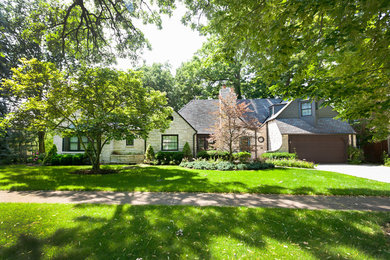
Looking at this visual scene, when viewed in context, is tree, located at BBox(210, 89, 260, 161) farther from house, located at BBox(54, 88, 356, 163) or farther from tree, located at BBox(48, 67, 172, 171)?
tree, located at BBox(48, 67, 172, 171)

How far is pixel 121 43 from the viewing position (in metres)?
11.6

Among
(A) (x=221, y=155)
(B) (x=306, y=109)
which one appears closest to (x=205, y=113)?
(A) (x=221, y=155)

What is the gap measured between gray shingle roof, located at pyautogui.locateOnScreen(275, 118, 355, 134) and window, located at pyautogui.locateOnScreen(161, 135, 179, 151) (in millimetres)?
11026

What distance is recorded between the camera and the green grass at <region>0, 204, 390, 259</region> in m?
2.99

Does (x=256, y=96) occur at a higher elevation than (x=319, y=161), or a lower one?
higher

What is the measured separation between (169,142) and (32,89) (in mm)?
11576

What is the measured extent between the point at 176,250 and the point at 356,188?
8.06 metres

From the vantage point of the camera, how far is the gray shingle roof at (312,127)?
1856 cm

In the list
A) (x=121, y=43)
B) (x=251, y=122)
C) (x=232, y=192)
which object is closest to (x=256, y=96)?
(x=251, y=122)

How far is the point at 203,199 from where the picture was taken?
586 cm

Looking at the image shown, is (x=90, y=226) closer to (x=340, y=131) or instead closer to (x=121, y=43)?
(x=121, y=43)

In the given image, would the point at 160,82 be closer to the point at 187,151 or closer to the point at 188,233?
the point at 187,151

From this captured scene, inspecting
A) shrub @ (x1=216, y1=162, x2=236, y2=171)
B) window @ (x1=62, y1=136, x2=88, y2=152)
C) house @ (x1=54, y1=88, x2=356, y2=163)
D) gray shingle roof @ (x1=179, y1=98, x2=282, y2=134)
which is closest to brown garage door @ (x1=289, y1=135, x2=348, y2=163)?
house @ (x1=54, y1=88, x2=356, y2=163)

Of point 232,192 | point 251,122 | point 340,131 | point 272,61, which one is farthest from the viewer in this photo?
point 340,131
